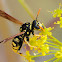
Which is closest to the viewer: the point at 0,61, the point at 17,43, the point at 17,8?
the point at 17,43

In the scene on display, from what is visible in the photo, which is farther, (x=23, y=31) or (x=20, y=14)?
(x=20, y=14)

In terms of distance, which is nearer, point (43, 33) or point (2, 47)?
point (43, 33)

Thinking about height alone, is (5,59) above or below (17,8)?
below

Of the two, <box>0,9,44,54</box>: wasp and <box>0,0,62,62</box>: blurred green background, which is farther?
<box>0,0,62,62</box>: blurred green background

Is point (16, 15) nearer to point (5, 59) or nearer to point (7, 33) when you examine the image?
point (7, 33)

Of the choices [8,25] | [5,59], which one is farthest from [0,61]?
[8,25]

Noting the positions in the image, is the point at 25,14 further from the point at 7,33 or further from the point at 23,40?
the point at 23,40

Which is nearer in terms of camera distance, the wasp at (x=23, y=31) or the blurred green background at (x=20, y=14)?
the wasp at (x=23, y=31)

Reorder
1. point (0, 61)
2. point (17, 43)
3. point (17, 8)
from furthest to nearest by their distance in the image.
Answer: point (17, 8)
point (0, 61)
point (17, 43)

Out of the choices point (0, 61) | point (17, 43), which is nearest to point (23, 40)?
point (17, 43)
